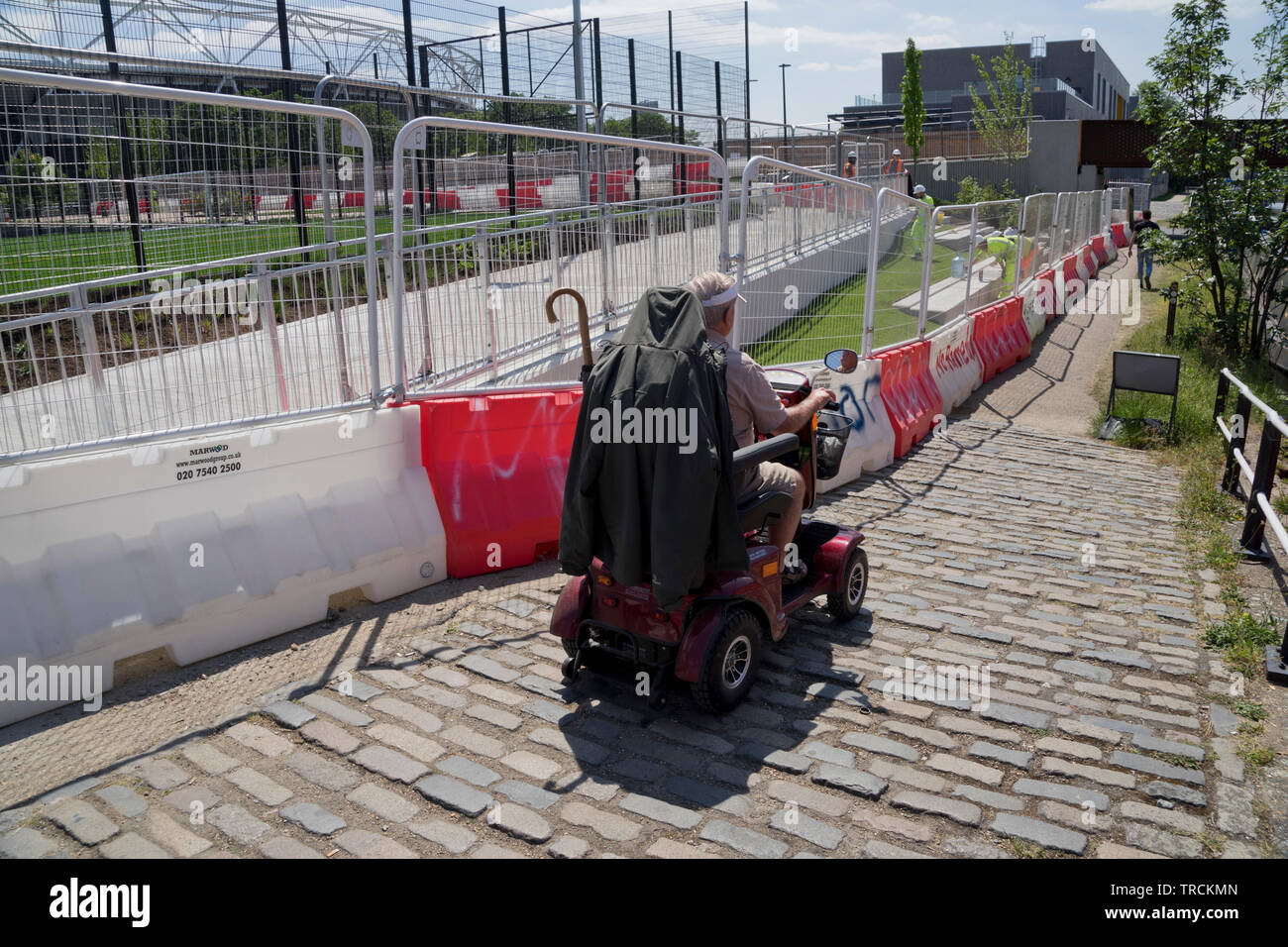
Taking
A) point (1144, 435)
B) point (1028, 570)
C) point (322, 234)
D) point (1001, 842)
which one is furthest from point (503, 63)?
point (1001, 842)

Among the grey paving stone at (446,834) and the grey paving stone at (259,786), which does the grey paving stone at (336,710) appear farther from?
the grey paving stone at (446,834)

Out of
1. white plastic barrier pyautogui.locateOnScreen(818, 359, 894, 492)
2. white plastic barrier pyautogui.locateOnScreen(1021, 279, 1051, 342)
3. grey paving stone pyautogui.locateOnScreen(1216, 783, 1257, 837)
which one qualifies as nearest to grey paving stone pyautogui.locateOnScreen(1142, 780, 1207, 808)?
grey paving stone pyautogui.locateOnScreen(1216, 783, 1257, 837)

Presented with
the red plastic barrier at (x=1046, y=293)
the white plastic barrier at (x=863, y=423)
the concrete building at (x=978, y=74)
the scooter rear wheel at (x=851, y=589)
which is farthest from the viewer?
the concrete building at (x=978, y=74)

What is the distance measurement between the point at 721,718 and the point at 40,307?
441 cm

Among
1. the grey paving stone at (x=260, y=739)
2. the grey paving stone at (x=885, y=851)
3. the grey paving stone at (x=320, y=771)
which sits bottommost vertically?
the grey paving stone at (x=885, y=851)

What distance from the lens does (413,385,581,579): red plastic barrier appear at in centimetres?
561

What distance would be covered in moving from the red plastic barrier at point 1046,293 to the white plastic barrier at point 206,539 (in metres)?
14.0

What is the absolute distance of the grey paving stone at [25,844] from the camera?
3223 millimetres

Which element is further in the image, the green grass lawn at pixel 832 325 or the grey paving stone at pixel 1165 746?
the green grass lawn at pixel 832 325

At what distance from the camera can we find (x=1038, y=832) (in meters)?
3.47

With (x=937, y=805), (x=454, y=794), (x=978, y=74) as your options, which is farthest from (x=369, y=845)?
(x=978, y=74)

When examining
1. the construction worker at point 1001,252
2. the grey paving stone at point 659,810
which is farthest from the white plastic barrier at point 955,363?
the grey paving stone at point 659,810

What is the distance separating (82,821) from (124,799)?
0.16 m

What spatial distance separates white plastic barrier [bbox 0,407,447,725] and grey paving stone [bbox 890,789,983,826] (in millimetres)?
3001
